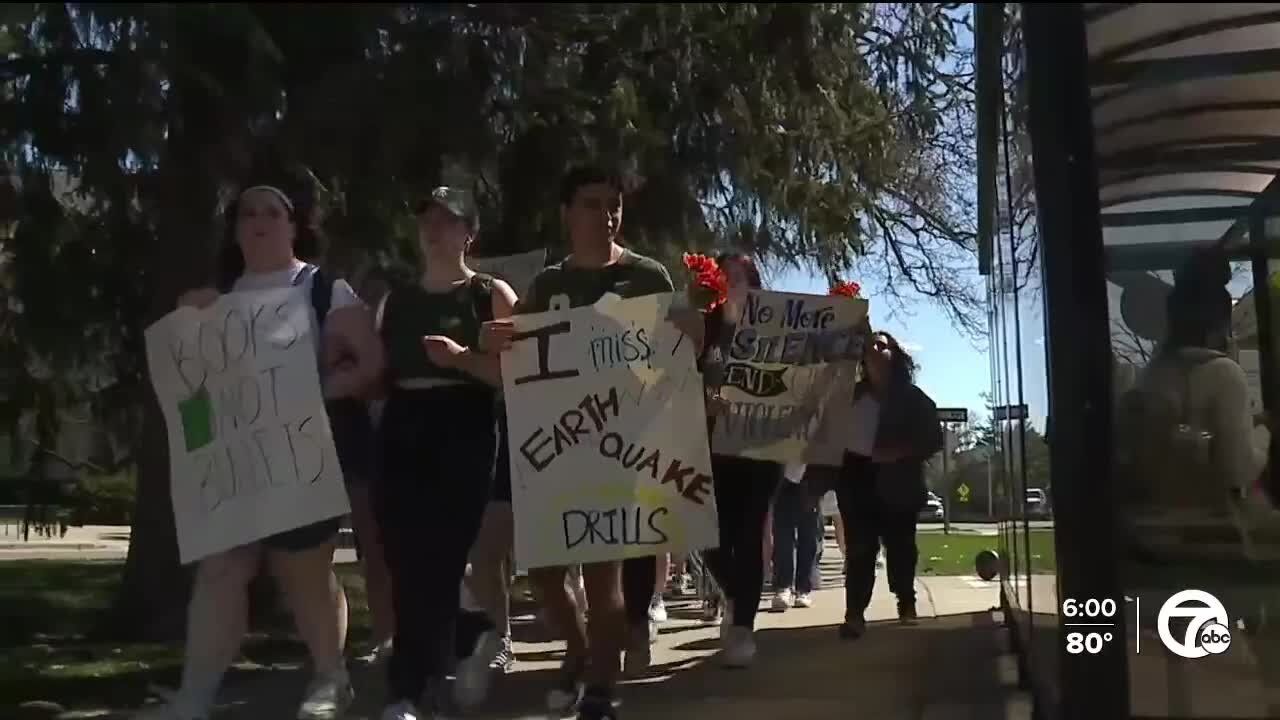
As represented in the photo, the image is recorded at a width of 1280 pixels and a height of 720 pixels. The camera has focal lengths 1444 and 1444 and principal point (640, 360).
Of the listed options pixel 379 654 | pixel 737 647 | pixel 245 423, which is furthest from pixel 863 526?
pixel 245 423

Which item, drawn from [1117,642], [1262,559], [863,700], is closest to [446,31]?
[1117,642]

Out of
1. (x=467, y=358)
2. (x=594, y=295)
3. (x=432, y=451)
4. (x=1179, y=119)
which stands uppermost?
(x=1179, y=119)

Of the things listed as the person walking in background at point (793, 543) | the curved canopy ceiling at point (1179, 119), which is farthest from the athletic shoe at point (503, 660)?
the person walking in background at point (793, 543)

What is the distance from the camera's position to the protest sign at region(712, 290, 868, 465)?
6.05 m

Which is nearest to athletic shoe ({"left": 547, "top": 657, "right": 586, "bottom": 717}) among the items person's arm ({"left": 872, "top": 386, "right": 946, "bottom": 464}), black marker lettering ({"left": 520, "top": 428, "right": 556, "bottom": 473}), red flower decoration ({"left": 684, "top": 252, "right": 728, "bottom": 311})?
black marker lettering ({"left": 520, "top": 428, "right": 556, "bottom": 473})

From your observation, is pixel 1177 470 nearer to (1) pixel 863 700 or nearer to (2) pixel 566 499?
(1) pixel 863 700

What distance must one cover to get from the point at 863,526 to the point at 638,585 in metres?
2.27

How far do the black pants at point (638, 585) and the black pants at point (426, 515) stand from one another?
135 cm

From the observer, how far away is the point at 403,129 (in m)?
5.26

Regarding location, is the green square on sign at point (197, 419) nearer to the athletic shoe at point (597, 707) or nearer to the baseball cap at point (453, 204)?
the baseball cap at point (453, 204)

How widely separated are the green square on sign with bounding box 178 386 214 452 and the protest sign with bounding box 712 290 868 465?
233cm

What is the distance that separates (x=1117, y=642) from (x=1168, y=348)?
2.64 m

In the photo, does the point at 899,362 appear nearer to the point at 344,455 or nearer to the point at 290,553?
the point at 344,455

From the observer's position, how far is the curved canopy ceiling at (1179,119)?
4160 mm
